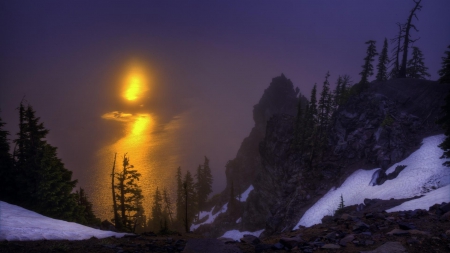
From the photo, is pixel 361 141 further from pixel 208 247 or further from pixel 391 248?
pixel 208 247

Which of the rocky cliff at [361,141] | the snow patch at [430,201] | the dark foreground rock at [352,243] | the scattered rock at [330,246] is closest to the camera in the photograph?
the dark foreground rock at [352,243]

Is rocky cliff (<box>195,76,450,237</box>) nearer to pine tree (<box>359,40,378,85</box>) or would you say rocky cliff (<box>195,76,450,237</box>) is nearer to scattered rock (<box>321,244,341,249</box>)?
pine tree (<box>359,40,378,85</box>)

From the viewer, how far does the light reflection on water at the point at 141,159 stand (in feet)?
188

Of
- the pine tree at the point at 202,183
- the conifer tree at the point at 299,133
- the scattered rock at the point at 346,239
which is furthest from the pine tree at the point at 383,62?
the pine tree at the point at 202,183

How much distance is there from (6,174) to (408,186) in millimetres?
37864

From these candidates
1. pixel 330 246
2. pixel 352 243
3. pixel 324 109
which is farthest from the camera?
pixel 324 109

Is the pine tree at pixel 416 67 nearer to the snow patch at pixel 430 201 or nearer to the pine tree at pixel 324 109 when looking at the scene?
the pine tree at pixel 324 109

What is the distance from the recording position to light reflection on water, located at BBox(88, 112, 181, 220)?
5734 cm

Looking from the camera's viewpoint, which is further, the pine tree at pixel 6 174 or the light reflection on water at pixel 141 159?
the light reflection on water at pixel 141 159

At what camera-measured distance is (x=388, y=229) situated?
8.52m

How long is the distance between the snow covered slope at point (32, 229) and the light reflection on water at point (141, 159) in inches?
1692

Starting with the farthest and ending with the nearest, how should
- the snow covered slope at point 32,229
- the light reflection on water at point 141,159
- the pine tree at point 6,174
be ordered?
the light reflection on water at point 141,159 < the pine tree at point 6,174 < the snow covered slope at point 32,229

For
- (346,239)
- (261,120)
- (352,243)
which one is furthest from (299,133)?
(261,120)

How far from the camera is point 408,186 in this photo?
18.7 metres
